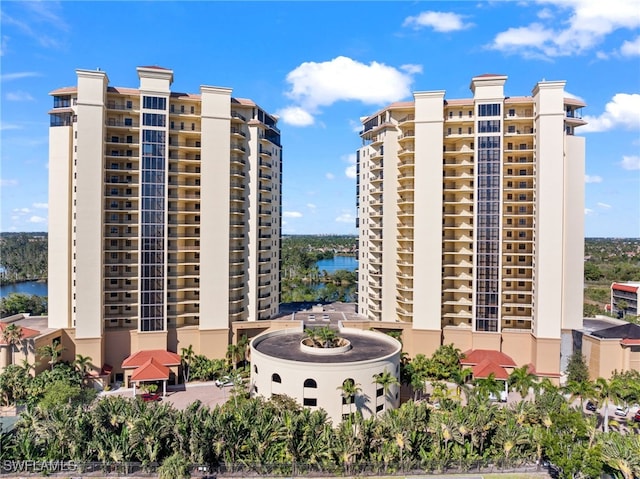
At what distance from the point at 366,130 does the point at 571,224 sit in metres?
27.1

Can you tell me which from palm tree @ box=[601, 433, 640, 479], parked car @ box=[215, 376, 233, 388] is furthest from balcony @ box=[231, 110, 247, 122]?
palm tree @ box=[601, 433, 640, 479]

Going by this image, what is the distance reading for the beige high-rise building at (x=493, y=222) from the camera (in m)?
44.4

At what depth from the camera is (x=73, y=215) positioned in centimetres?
4434

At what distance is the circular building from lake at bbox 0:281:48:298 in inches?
4138

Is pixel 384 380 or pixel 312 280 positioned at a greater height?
pixel 384 380

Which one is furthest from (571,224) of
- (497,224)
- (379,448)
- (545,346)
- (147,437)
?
(147,437)

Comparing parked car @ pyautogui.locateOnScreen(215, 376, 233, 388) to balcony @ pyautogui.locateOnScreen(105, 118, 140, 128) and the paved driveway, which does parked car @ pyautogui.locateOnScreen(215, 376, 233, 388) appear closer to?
the paved driveway

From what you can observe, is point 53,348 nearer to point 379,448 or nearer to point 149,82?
point 149,82

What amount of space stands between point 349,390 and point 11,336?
3161cm

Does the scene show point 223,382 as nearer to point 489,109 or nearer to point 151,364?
point 151,364

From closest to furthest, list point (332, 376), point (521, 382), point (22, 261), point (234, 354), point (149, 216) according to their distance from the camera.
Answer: point (332, 376) < point (521, 382) < point (149, 216) < point (234, 354) < point (22, 261)

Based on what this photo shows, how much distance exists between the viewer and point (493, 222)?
46344 millimetres

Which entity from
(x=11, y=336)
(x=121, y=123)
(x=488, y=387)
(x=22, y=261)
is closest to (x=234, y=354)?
(x=11, y=336)

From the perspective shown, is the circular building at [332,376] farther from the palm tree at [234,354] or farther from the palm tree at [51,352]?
the palm tree at [51,352]
